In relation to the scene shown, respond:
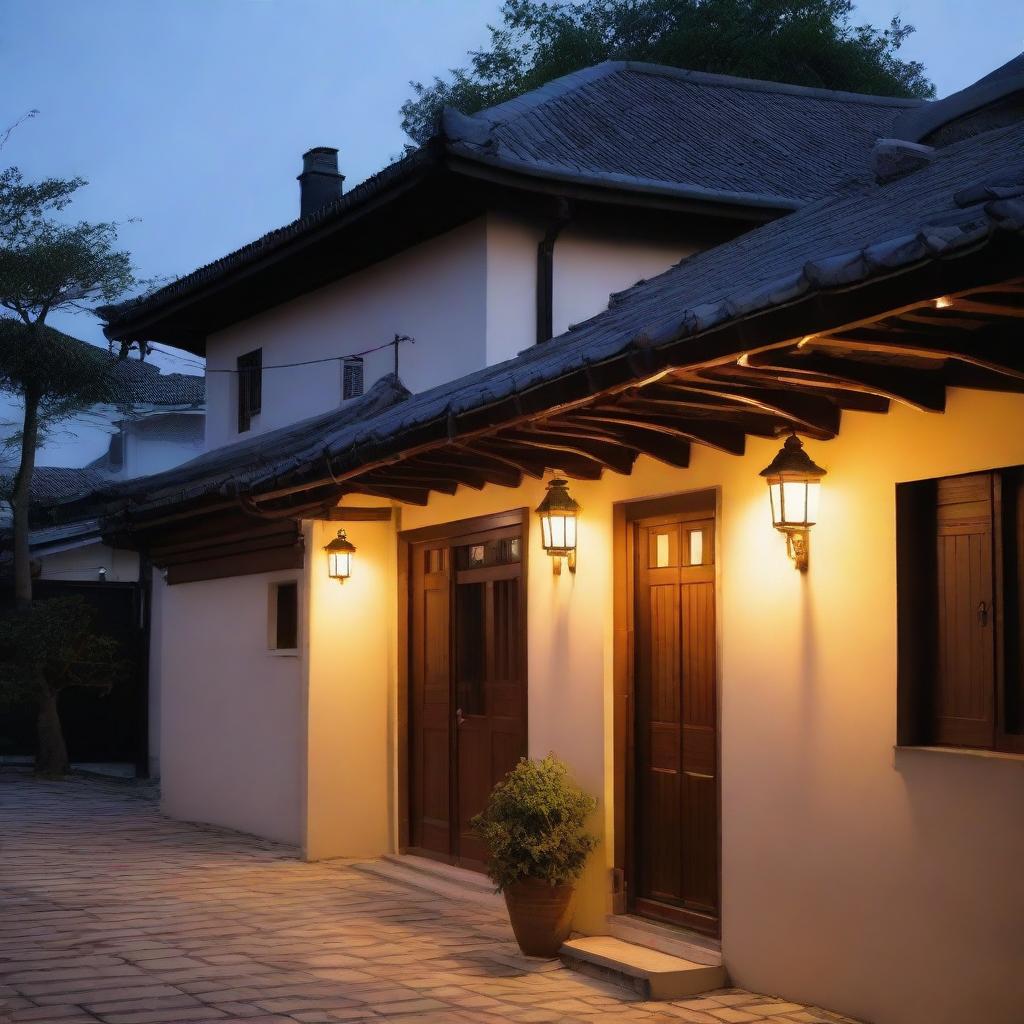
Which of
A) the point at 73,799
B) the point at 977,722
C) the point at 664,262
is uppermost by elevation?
the point at 664,262

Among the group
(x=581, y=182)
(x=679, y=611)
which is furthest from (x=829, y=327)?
(x=581, y=182)

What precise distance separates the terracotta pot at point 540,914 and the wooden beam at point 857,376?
340cm

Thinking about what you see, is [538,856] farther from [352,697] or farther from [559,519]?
[352,697]

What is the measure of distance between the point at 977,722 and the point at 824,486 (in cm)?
135

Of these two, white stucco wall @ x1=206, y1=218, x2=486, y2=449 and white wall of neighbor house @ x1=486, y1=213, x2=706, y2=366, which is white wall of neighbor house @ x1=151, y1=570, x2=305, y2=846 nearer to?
white stucco wall @ x1=206, y1=218, x2=486, y2=449

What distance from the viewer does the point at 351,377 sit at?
14523 millimetres

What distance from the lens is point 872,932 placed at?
21.5 feet

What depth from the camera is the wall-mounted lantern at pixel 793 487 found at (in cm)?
684

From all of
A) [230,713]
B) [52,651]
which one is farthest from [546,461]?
[52,651]

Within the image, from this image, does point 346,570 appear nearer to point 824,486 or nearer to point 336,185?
point 824,486

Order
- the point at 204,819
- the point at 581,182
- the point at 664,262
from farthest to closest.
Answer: the point at 204,819
the point at 664,262
the point at 581,182

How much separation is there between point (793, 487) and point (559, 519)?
2.31m

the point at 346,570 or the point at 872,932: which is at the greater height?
the point at 346,570

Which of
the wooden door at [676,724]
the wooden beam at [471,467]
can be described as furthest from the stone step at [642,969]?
the wooden beam at [471,467]
